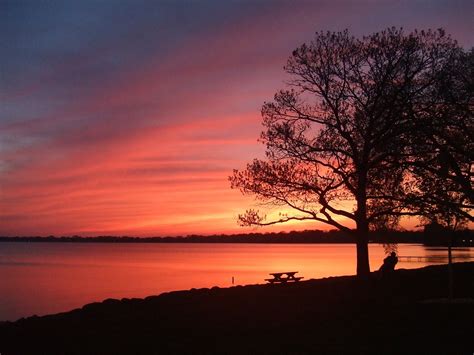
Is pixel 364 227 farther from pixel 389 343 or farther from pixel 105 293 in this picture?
pixel 105 293

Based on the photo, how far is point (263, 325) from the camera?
17234mm

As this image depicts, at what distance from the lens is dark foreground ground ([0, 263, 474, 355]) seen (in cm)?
1417

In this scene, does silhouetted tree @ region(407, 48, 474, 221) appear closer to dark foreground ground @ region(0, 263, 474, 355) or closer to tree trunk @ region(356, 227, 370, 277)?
tree trunk @ region(356, 227, 370, 277)

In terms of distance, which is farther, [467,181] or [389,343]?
[467,181]

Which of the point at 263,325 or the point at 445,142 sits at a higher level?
the point at 445,142

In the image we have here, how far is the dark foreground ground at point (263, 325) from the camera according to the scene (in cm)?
1417

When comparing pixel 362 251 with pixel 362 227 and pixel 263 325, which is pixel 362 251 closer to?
pixel 362 227

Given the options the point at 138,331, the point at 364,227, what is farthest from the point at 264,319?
the point at 364,227

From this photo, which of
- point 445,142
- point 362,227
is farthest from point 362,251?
point 445,142

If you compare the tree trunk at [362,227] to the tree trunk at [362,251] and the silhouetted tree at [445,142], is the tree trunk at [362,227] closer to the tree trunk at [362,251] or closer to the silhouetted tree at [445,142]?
the tree trunk at [362,251]

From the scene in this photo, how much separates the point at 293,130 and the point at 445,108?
24.4ft

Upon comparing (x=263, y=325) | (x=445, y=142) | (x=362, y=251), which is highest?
(x=445, y=142)

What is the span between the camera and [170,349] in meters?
14.0

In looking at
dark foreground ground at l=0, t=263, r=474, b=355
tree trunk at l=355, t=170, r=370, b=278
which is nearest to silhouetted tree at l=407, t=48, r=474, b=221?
tree trunk at l=355, t=170, r=370, b=278
